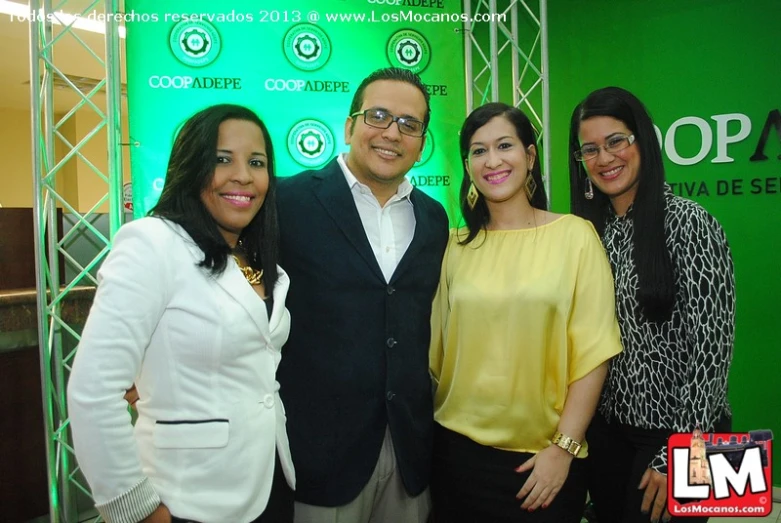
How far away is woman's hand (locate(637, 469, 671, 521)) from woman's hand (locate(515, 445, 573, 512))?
23cm

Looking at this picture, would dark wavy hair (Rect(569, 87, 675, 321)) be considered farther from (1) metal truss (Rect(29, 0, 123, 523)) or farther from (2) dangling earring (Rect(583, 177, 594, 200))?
(1) metal truss (Rect(29, 0, 123, 523))

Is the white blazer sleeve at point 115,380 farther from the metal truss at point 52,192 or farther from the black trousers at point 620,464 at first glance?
the metal truss at point 52,192

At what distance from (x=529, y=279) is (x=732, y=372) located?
2789mm

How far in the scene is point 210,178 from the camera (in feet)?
4.64

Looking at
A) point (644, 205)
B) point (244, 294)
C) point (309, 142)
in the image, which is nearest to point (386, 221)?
point (244, 294)

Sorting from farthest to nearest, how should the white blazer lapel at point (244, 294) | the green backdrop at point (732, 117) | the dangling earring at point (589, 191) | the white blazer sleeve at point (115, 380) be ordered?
1. the green backdrop at point (732, 117)
2. the dangling earring at point (589, 191)
3. the white blazer lapel at point (244, 294)
4. the white blazer sleeve at point (115, 380)

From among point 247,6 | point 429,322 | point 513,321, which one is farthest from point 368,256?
point 247,6

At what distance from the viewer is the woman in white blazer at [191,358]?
1.18m

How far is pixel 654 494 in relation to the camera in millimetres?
1710

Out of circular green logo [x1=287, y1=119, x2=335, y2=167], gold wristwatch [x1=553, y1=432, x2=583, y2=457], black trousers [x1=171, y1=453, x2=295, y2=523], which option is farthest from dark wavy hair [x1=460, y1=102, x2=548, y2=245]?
circular green logo [x1=287, y1=119, x2=335, y2=167]

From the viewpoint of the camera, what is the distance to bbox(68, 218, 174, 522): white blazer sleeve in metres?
1.16

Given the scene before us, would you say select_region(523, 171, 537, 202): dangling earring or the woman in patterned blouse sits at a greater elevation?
select_region(523, 171, 537, 202): dangling earring

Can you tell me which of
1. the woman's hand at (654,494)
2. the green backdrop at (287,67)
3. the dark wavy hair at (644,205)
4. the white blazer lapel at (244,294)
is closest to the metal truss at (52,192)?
the green backdrop at (287,67)

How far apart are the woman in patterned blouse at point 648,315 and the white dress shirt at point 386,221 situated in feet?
2.11
